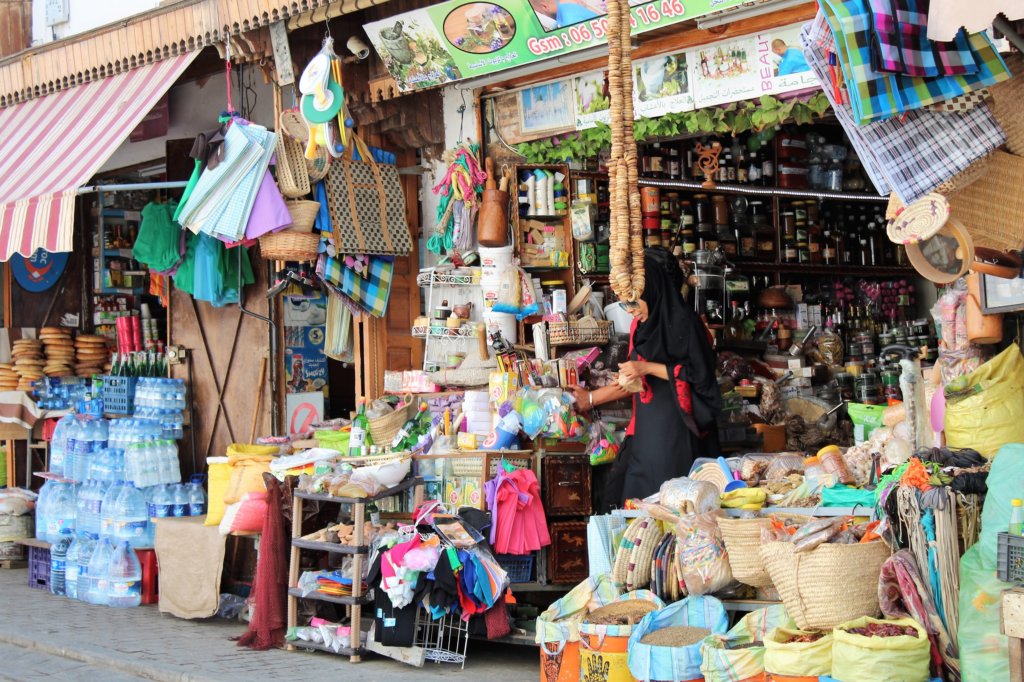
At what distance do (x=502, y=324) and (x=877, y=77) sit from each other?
15.8ft

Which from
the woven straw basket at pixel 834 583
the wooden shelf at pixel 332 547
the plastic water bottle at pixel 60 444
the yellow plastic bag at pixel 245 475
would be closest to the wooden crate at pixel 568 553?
the wooden shelf at pixel 332 547

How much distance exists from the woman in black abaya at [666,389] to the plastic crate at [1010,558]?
3.48 m

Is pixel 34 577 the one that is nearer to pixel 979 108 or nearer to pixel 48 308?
pixel 48 308

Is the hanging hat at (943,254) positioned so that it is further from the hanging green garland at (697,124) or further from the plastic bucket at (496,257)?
the plastic bucket at (496,257)

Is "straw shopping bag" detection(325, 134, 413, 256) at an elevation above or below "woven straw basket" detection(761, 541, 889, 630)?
above

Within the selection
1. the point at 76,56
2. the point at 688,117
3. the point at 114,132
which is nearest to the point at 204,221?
the point at 114,132

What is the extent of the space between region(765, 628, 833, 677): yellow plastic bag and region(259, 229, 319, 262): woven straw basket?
5337 millimetres

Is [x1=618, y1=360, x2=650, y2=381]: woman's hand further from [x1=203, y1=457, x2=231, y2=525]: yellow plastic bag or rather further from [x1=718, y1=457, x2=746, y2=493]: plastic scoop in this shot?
[x1=203, y1=457, x2=231, y2=525]: yellow plastic bag

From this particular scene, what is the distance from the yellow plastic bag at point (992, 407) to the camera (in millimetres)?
5676

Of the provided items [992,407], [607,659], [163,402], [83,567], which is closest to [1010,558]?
[992,407]

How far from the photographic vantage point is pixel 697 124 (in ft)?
27.5

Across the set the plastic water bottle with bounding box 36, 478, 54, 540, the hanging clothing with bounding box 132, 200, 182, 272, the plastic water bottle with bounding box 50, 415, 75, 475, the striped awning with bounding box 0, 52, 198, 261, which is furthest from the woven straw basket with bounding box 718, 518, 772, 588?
the plastic water bottle with bounding box 36, 478, 54, 540

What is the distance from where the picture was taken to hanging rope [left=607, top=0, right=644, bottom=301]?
579 centimetres

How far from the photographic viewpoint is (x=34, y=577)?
464 inches
